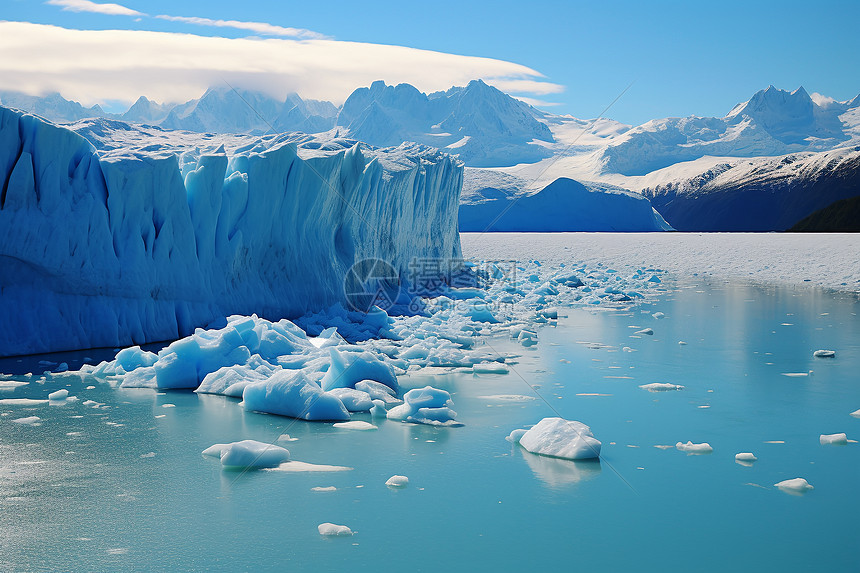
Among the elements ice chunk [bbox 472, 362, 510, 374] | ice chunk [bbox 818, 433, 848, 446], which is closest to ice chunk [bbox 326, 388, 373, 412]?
ice chunk [bbox 472, 362, 510, 374]

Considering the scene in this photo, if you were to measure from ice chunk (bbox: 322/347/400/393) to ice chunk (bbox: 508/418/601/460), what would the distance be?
153 centimetres

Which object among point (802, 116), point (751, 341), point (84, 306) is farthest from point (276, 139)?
point (802, 116)

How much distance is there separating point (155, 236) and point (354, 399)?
12.4 ft

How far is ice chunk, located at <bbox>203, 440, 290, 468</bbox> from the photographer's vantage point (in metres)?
3.71

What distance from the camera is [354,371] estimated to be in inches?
209

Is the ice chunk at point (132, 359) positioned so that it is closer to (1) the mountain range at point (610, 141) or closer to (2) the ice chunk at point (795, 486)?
(2) the ice chunk at point (795, 486)

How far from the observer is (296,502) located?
3.23 meters

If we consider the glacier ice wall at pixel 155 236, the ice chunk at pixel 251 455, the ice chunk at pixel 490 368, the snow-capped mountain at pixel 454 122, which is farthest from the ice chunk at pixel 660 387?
the snow-capped mountain at pixel 454 122

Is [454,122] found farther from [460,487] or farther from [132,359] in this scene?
[460,487]

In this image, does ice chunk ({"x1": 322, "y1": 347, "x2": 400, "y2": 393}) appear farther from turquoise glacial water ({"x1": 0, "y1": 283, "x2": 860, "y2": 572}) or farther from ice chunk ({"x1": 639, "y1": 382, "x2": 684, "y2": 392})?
ice chunk ({"x1": 639, "y1": 382, "x2": 684, "y2": 392})

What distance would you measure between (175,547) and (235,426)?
1.77 meters

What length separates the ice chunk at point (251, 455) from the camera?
12.2 ft

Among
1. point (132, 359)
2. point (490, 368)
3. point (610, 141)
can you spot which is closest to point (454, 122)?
point (610, 141)

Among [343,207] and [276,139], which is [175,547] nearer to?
[343,207]
